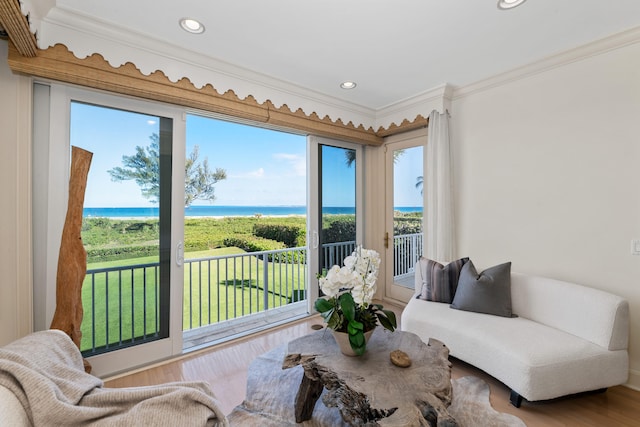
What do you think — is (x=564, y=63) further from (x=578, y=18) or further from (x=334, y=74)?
(x=334, y=74)

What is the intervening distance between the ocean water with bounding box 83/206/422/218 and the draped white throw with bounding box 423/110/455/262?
47 cm

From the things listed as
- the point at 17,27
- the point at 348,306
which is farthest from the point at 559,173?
the point at 17,27

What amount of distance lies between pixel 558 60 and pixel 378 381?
296 centimetres

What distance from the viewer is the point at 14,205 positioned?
1.91m

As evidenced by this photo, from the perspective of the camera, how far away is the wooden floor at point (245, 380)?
71.6 inches

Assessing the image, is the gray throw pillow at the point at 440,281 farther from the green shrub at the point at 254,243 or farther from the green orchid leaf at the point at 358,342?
the green shrub at the point at 254,243

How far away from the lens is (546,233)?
8.43 ft

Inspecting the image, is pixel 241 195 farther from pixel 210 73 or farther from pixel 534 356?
pixel 534 356

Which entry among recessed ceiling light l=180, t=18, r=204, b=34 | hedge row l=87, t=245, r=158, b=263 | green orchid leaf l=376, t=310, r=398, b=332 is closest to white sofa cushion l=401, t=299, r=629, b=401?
green orchid leaf l=376, t=310, r=398, b=332

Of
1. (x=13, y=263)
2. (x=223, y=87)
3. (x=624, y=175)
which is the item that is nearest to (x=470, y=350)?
(x=624, y=175)

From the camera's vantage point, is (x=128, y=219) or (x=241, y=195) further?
(x=241, y=195)

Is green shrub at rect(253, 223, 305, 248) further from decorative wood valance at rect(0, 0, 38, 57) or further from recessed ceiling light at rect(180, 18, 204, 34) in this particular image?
decorative wood valance at rect(0, 0, 38, 57)

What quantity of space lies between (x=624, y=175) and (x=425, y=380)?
89.4 inches

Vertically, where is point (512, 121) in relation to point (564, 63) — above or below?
below
